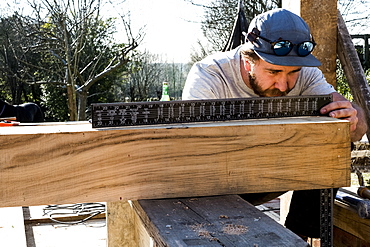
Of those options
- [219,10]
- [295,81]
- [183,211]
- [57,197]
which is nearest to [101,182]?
[57,197]

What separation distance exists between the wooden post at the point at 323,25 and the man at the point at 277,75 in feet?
1.45

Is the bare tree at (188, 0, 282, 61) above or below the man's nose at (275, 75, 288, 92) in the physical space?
above

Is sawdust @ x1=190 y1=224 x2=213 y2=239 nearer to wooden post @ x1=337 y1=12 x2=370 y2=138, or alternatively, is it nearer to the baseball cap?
the baseball cap

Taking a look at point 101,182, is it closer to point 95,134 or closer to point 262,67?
point 95,134

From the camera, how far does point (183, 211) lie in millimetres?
1551

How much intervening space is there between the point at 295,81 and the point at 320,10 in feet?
2.71

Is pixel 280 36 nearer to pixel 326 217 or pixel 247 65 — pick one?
pixel 247 65

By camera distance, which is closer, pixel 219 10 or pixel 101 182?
pixel 101 182

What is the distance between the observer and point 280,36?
7.45 ft

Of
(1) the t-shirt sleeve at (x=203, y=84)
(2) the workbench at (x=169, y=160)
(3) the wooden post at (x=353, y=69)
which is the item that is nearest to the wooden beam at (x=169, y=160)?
(2) the workbench at (x=169, y=160)

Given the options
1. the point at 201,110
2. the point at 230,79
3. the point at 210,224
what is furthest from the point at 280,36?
the point at 210,224

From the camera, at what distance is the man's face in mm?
2381

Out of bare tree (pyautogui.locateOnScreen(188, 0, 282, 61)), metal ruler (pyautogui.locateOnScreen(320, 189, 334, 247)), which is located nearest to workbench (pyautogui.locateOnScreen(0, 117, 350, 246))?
metal ruler (pyautogui.locateOnScreen(320, 189, 334, 247))

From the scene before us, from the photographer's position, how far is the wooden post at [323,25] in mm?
3068
